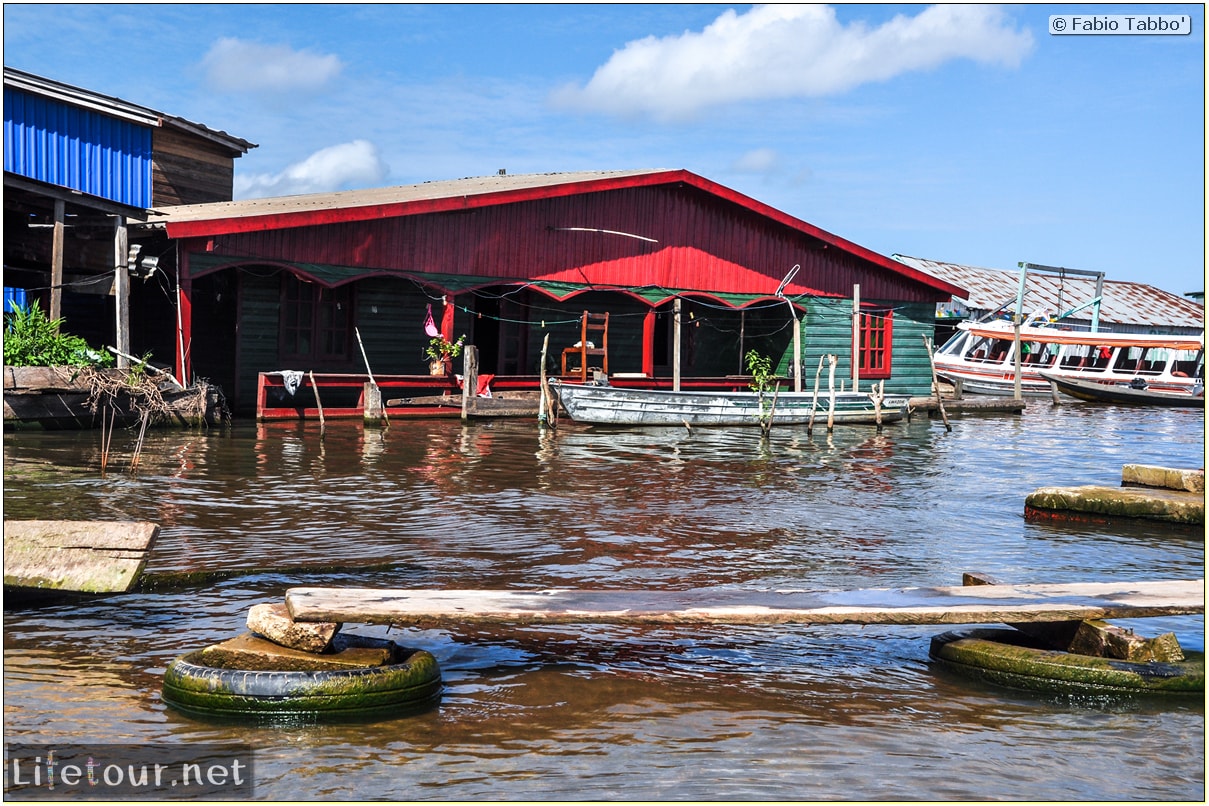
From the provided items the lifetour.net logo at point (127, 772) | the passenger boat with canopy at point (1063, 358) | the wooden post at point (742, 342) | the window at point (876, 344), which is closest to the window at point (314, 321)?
the wooden post at point (742, 342)

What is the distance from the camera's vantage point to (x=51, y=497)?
1160 centimetres

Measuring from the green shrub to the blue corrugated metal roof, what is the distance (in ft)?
22.9

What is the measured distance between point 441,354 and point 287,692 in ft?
60.6

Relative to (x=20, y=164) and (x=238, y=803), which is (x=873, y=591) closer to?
(x=238, y=803)

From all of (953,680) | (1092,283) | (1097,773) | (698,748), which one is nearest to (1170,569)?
(953,680)

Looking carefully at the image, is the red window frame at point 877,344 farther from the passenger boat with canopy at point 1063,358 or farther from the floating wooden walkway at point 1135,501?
the floating wooden walkway at point 1135,501

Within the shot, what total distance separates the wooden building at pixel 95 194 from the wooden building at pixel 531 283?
104cm

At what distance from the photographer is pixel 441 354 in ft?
78.3

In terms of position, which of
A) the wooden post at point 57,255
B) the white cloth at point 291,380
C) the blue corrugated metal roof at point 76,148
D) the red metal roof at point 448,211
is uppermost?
the blue corrugated metal roof at point 76,148

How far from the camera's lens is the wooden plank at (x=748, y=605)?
19.6ft

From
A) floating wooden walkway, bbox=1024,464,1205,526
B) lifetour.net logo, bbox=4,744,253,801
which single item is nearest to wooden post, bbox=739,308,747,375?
floating wooden walkway, bbox=1024,464,1205,526

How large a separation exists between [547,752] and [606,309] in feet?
77.1

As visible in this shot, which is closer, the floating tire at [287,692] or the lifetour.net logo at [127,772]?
the lifetour.net logo at [127,772]

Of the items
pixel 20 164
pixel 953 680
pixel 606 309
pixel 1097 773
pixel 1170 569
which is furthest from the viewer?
pixel 606 309
